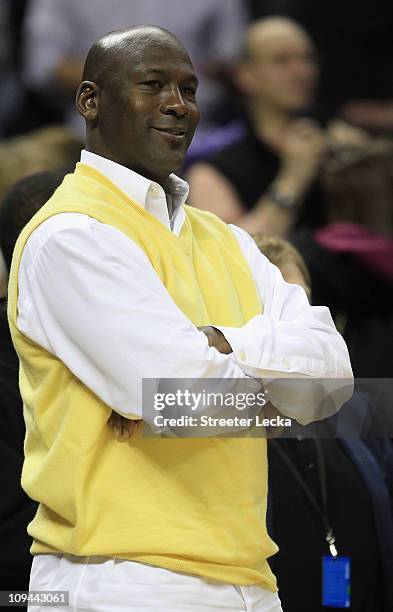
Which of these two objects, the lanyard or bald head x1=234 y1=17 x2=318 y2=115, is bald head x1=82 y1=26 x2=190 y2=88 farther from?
bald head x1=234 y1=17 x2=318 y2=115

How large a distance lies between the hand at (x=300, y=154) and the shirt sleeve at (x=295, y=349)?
3.06m

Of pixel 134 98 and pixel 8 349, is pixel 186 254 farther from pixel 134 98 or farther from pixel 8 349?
pixel 8 349

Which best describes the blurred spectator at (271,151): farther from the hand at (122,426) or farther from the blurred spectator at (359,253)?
the hand at (122,426)

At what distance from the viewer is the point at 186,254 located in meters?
2.46

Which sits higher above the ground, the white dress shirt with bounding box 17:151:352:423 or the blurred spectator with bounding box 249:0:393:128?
the blurred spectator with bounding box 249:0:393:128

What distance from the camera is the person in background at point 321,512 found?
334 cm

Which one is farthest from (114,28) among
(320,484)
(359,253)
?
(320,484)

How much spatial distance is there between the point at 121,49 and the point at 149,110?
0.44 ft

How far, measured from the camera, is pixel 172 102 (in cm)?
244

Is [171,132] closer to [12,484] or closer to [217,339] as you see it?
[217,339]

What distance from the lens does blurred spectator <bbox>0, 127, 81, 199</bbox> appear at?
4.72 meters

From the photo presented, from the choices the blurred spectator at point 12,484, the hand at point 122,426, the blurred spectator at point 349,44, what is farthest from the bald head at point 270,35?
the hand at point 122,426

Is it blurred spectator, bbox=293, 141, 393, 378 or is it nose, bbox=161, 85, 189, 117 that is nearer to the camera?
nose, bbox=161, 85, 189, 117

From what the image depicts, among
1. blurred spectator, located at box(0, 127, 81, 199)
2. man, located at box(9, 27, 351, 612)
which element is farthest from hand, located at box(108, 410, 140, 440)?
blurred spectator, located at box(0, 127, 81, 199)
